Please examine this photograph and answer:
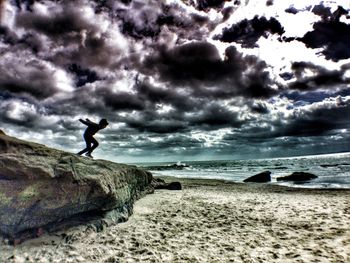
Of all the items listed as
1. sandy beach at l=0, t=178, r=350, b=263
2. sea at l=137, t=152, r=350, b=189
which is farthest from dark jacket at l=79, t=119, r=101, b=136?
sea at l=137, t=152, r=350, b=189

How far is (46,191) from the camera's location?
23.2 feet

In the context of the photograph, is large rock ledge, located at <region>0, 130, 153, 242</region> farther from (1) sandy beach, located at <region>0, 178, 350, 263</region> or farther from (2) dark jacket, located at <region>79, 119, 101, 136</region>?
(2) dark jacket, located at <region>79, 119, 101, 136</region>

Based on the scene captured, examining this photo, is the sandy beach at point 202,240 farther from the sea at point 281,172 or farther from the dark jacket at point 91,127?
the sea at point 281,172

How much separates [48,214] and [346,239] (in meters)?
8.50

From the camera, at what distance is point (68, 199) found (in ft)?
24.4

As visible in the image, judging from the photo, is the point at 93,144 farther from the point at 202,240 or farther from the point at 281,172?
the point at 281,172

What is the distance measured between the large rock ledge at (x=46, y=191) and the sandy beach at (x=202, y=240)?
47 centimetres

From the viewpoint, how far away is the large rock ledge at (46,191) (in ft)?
21.8

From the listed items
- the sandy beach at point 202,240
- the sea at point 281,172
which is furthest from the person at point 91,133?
the sea at point 281,172

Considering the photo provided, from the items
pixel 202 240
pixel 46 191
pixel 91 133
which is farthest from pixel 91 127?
pixel 202 240

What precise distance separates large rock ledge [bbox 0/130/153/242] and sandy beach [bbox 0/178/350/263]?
466 mm

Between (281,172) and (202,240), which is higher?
(202,240)

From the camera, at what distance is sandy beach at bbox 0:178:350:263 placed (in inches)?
252

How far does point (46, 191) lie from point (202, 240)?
4608 millimetres
